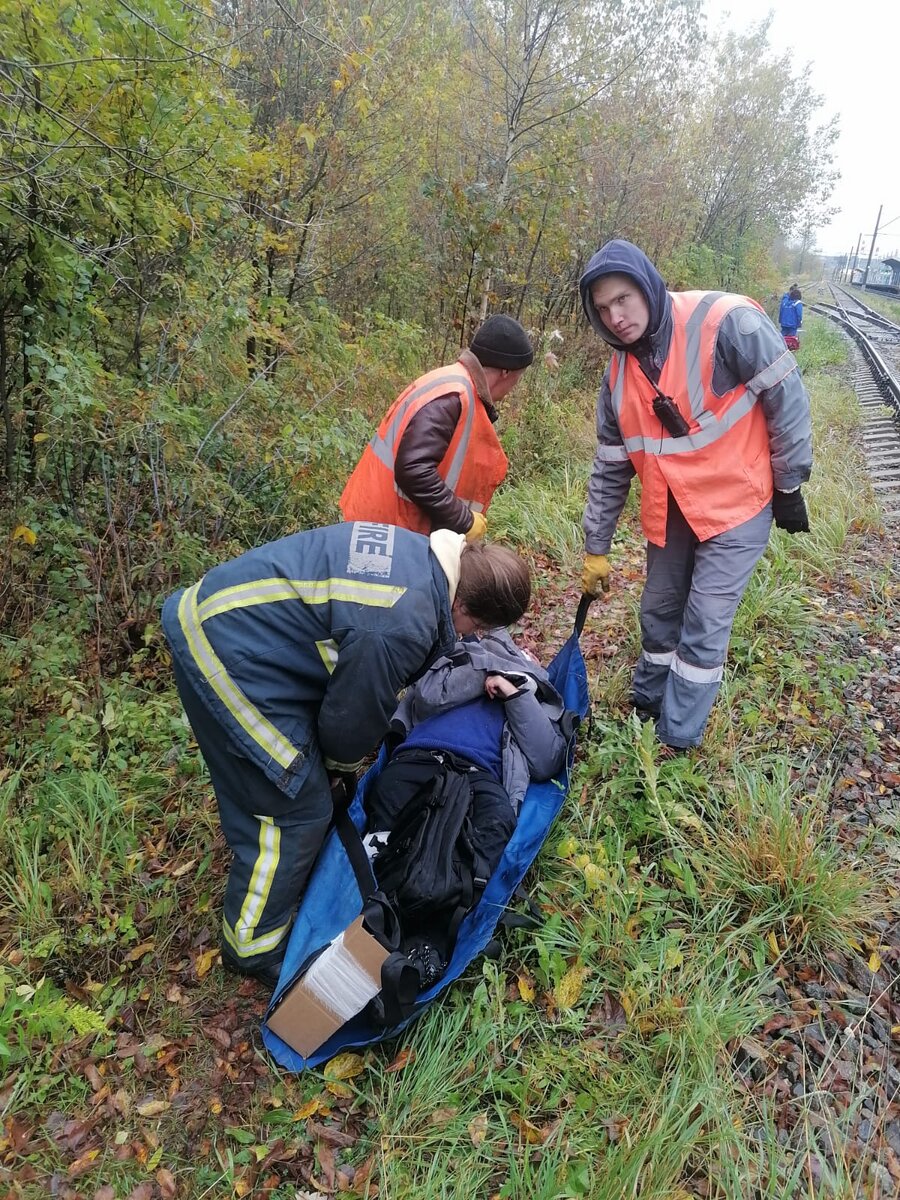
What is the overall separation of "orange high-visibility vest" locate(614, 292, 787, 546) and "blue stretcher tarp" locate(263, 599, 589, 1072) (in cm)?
143

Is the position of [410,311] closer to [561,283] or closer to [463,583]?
[561,283]

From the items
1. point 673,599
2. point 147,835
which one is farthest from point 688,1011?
point 147,835

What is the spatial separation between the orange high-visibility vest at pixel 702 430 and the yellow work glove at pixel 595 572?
1.64 ft

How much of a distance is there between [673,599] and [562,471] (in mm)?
3895

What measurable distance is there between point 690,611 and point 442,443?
4.42 ft

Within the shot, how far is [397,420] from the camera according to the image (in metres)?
3.12

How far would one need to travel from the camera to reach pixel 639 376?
279 cm

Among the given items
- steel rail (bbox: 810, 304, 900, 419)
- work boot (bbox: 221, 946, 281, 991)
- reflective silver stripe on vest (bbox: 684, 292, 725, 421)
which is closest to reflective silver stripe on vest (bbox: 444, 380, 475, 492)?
reflective silver stripe on vest (bbox: 684, 292, 725, 421)

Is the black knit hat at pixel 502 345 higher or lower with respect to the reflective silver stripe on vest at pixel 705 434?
higher

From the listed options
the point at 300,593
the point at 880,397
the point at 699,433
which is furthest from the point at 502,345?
the point at 880,397

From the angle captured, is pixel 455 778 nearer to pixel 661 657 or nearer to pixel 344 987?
pixel 344 987

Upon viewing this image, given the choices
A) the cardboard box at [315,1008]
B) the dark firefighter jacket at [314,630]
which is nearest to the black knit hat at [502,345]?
the dark firefighter jacket at [314,630]

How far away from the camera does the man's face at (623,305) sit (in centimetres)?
262

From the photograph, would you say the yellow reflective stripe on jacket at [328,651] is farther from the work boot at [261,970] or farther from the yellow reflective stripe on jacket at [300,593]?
the work boot at [261,970]
